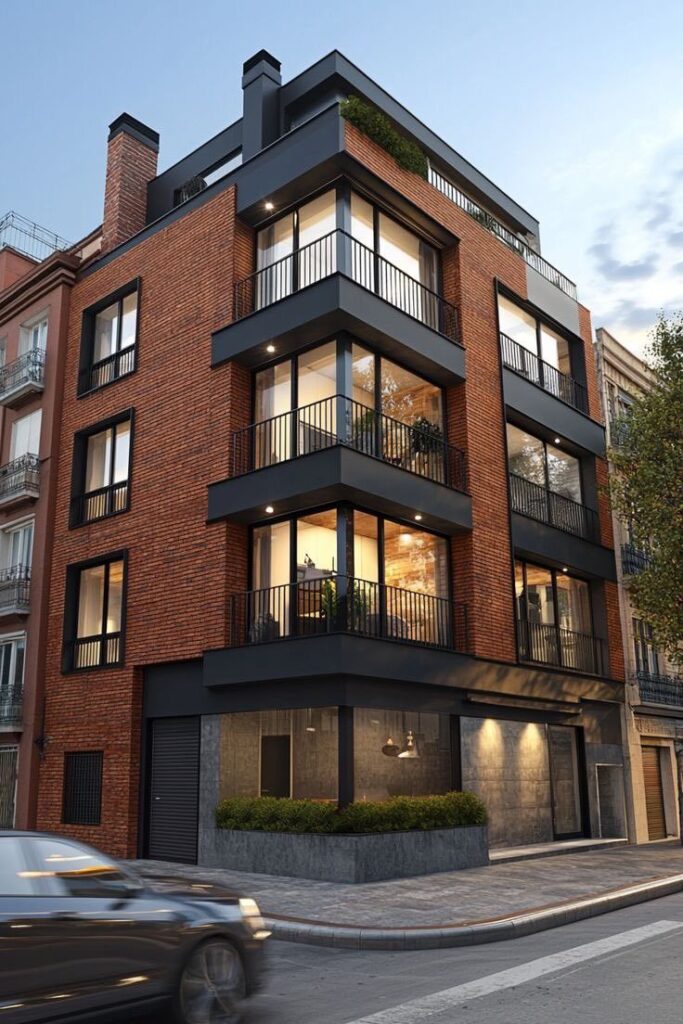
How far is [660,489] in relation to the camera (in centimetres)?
2112

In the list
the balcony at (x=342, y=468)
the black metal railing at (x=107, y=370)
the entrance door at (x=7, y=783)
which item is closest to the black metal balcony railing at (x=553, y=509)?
the balcony at (x=342, y=468)

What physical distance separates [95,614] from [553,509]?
11478 millimetres

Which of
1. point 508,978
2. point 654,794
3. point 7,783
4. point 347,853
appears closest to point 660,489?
point 654,794

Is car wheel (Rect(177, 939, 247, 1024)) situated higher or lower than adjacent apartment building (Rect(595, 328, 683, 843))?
lower

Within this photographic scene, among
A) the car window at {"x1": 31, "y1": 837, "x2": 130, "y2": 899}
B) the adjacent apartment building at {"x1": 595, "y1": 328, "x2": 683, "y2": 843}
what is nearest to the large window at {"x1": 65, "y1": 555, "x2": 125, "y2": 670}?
the adjacent apartment building at {"x1": 595, "y1": 328, "x2": 683, "y2": 843}

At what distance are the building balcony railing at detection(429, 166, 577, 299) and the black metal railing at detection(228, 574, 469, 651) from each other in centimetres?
953

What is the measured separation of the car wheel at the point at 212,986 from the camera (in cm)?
583

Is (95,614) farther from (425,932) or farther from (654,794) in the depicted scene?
(654,794)

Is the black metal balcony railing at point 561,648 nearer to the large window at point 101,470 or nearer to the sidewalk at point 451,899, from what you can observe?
the sidewalk at point 451,899

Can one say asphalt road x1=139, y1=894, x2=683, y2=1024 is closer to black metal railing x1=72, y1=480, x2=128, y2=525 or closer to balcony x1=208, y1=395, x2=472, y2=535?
balcony x1=208, y1=395, x2=472, y2=535

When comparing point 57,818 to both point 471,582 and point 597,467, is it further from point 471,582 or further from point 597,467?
point 597,467

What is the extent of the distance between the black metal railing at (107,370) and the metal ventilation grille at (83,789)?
8754 mm

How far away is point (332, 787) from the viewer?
53.6 feet

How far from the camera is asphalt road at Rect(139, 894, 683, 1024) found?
6402 millimetres
